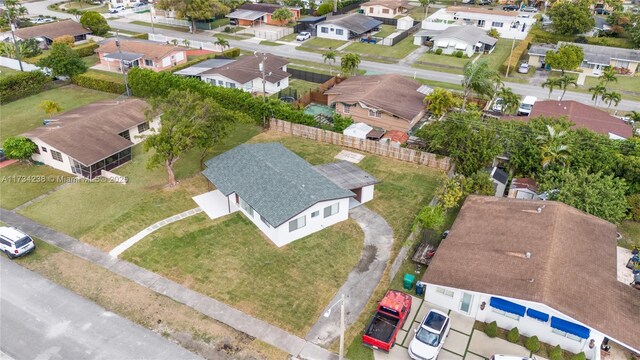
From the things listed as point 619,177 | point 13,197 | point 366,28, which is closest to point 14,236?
point 13,197

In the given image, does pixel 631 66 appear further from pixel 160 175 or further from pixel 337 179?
pixel 160 175

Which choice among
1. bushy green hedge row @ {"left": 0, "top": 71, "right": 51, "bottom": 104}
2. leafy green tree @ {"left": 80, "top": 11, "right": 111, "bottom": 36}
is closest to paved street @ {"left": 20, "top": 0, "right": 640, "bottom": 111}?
leafy green tree @ {"left": 80, "top": 11, "right": 111, "bottom": 36}

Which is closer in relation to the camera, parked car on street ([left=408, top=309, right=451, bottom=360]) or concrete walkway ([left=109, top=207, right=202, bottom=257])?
parked car on street ([left=408, top=309, right=451, bottom=360])

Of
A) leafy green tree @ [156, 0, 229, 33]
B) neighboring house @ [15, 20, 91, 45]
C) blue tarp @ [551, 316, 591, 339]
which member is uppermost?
leafy green tree @ [156, 0, 229, 33]

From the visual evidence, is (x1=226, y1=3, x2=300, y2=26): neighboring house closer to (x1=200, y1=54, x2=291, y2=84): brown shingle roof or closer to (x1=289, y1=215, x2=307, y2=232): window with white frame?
(x1=200, y1=54, x2=291, y2=84): brown shingle roof

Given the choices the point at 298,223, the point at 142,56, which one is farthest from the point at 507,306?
the point at 142,56

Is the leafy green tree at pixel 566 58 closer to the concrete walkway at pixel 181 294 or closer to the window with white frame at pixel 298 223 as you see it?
the window with white frame at pixel 298 223

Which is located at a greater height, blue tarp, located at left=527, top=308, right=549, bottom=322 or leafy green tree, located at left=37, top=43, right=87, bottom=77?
leafy green tree, located at left=37, top=43, right=87, bottom=77

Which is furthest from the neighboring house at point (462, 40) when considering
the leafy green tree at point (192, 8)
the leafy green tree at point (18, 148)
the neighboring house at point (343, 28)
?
the leafy green tree at point (18, 148)
